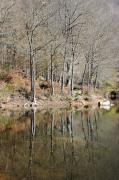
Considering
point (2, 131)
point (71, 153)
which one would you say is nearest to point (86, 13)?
point (2, 131)

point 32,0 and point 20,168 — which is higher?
point 32,0

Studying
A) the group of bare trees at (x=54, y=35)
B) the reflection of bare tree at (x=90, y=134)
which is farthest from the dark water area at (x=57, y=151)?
the group of bare trees at (x=54, y=35)

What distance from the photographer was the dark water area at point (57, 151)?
1353 centimetres

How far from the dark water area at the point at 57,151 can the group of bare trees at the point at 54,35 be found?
19131 mm

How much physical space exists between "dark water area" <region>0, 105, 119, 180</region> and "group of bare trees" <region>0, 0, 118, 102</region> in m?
19.1

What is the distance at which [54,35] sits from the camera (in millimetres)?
48750

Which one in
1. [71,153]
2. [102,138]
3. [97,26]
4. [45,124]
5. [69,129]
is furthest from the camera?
[97,26]

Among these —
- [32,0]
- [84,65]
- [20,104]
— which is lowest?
[20,104]

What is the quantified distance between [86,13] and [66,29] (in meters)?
3.32

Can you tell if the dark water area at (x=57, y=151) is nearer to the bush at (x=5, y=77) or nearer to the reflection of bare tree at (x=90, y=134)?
the reflection of bare tree at (x=90, y=134)

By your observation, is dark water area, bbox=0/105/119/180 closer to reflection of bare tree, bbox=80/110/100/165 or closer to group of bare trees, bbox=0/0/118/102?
reflection of bare tree, bbox=80/110/100/165

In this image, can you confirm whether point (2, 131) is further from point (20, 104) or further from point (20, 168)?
point (20, 104)

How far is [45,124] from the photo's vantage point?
2723 centimetres

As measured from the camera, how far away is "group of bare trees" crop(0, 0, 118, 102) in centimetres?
4494
